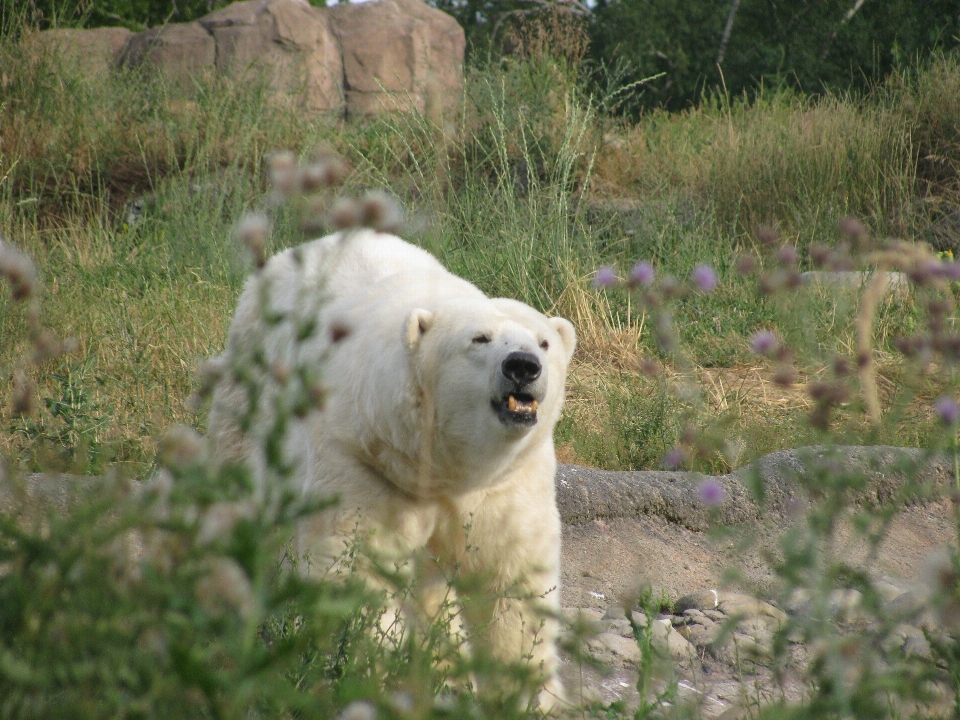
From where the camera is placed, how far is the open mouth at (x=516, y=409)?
2.75 m

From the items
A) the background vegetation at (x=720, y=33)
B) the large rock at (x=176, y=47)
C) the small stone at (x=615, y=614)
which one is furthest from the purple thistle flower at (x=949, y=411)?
the background vegetation at (x=720, y=33)

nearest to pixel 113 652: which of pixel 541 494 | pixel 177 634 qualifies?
pixel 177 634

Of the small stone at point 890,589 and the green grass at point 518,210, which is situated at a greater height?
the small stone at point 890,589

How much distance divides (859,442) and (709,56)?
21.3 meters

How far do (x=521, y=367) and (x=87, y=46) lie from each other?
1110 cm

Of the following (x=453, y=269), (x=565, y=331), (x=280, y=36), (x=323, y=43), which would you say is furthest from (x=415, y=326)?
(x=323, y=43)

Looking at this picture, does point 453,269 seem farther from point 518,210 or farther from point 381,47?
point 381,47

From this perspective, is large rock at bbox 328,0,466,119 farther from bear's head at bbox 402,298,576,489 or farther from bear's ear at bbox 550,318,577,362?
bear's head at bbox 402,298,576,489

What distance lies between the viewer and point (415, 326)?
292 centimetres

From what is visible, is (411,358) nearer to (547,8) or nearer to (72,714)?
(72,714)

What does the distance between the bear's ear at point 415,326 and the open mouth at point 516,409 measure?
303 mm

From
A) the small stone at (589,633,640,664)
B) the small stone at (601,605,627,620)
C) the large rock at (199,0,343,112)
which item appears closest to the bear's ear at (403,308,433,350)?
the small stone at (589,633,640,664)

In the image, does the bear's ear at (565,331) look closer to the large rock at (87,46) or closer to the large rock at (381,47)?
the large rock at (87,46)

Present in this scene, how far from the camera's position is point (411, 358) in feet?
9.62
